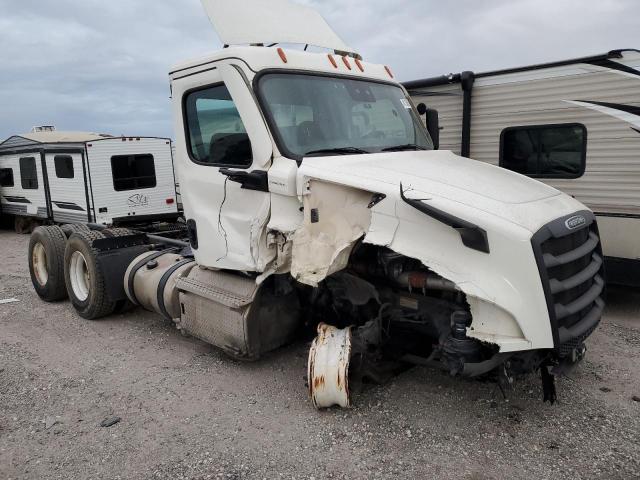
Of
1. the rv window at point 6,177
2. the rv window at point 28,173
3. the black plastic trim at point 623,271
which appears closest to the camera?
the black plastic trim at point 623,271

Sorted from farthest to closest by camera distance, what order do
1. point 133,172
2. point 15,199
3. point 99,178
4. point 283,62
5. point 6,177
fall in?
point 6,177, point 15,199, point 133,172, point 99,178, point 283,62

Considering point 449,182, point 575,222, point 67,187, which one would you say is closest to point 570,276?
point 575,222

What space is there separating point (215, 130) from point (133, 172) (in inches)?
355

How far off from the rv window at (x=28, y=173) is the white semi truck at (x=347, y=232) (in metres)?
11.0

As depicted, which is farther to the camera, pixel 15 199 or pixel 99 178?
pixel 15 199

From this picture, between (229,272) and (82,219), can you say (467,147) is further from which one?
(82,219)

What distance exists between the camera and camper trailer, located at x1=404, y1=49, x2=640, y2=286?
6.20 metres

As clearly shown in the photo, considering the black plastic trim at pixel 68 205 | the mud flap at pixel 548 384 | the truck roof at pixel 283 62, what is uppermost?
the truck roof at pixel 283 62

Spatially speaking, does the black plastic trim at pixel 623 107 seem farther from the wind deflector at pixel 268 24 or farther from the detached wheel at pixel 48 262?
the detached wheel at pixel 48 262

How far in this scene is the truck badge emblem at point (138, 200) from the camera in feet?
42.0

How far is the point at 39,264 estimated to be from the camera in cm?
738

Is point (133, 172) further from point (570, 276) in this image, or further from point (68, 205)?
point (570, 276)

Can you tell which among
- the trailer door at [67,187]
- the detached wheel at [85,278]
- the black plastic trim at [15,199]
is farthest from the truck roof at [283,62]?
the black plastic trim at [15,199]

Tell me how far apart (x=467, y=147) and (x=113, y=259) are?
194 inches
